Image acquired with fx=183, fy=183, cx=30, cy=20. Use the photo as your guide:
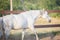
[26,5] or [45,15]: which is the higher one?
[26,5]

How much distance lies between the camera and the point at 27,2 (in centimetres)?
296

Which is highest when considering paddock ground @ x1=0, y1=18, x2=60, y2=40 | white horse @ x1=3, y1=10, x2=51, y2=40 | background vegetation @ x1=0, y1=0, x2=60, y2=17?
background vegetation @ x1=0, y1=0, x2=60, y2=17

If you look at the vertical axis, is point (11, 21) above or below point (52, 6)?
below

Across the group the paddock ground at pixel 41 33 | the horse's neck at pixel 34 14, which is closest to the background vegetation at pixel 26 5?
the horse's neck at pixel 34 14

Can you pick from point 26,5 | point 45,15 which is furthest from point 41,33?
point 26,5

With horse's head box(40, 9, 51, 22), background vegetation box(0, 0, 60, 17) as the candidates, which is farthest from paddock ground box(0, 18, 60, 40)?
background vegetation box(0, 0, 60, 17)

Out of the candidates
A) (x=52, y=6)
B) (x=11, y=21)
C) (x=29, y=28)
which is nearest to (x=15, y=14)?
(x=11, y=21)

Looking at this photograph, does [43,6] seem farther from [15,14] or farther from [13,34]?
[13,34]

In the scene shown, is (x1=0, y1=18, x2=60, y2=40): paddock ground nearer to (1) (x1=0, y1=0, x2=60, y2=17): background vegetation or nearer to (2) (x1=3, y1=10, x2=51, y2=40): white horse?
(2) (x1=3, y1=10, x2=51, y2=40): white horse

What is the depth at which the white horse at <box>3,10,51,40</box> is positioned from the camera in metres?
2.93

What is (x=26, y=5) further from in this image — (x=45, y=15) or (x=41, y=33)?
(x=41, y=33)

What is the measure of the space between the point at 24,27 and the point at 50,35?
1.45 ft

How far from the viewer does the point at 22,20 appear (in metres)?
2.96

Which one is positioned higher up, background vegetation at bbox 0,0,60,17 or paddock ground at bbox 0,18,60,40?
background vegetation at bbox 0,0,60,17
